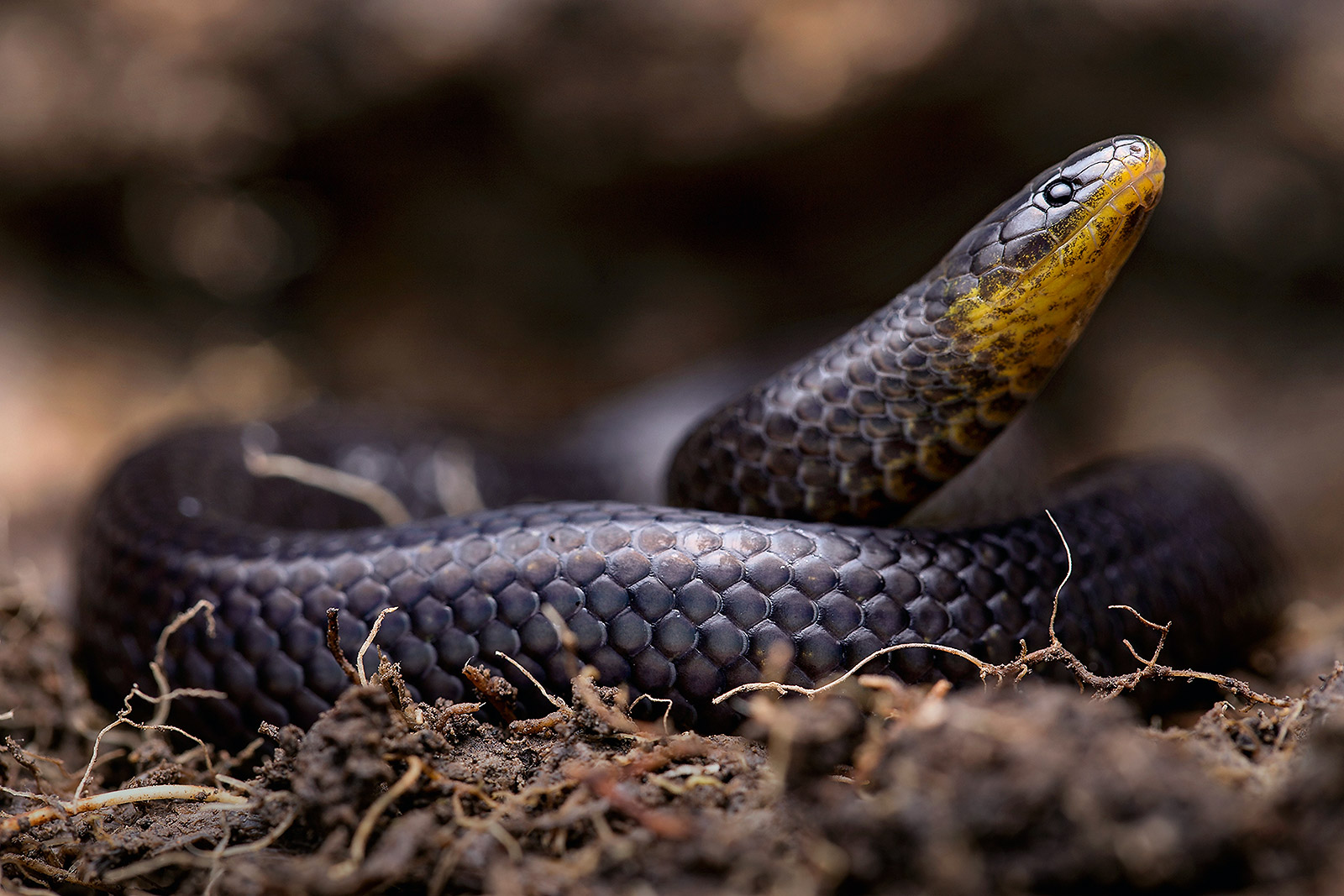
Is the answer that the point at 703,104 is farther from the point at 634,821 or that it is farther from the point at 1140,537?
the point at 634,821

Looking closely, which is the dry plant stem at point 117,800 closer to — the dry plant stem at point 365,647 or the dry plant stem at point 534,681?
the dry plant stem at point 365,647

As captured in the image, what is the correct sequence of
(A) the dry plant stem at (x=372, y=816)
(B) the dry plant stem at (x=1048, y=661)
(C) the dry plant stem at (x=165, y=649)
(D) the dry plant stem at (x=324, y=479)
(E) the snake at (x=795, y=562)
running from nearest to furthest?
(A) the dry plant stem at (x=372, y=816), (B) the dry plant stem at (x=1048, y=661), (E) the snake at (x=795, y=562), (C) the dry plant stem at (x=165, y=649), (D) the dry plant stem at (x=324, y=479)

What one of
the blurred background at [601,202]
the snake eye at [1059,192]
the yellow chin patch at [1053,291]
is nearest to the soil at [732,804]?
the yellow chin patch at [1053,291]

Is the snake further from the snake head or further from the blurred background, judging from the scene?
the blurred background

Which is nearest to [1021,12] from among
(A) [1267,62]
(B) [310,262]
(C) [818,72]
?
(C) [818,72]

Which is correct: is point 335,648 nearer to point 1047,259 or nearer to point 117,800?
point 117,800

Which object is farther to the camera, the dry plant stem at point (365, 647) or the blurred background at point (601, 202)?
the blurred background at point (601, 202)
